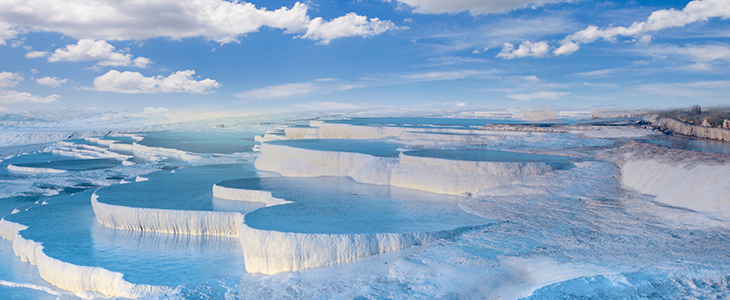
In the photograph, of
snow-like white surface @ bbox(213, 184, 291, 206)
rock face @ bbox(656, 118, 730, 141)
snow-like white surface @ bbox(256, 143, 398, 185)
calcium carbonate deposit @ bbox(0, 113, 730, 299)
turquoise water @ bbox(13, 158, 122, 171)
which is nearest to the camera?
calcium carbonate deposit @ bbox(0, 113, 730, 299)

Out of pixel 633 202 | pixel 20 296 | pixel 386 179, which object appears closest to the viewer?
pixel 20 296

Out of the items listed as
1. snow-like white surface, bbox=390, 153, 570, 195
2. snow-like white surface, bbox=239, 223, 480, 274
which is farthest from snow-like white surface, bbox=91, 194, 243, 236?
snow-like white surface, bbox=390, 153, 570, 195

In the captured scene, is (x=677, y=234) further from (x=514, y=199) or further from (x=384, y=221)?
(x=384, y=221)

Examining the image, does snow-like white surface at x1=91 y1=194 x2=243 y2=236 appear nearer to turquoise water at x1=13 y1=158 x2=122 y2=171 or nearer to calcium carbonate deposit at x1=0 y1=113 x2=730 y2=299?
calcium carbonate deposit at x1=0 y1=113 x2=730 y2=299

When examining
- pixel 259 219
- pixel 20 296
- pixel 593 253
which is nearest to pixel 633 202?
pixel 593 253

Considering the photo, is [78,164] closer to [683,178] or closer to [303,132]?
[303,132]

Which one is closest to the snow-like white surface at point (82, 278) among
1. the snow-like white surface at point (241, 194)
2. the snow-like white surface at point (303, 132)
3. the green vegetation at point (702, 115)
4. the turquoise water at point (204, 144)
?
the snow-like white surface at point (241, 194)

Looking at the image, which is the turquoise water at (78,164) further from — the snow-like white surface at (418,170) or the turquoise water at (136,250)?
the snow-like white surface at (418,170)

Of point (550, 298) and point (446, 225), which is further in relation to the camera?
point (446, 225)
